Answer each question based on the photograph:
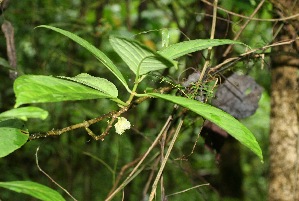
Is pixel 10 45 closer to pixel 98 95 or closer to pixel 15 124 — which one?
pixel 15 124

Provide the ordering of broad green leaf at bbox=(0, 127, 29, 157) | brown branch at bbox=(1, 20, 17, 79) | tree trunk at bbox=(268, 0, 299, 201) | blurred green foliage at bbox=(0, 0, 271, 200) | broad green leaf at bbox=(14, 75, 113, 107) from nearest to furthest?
broad green leaf at bbox=(14, 75, 113, 107) < broad green leaf at bbox=(0, 127, 29, 157) < brown branch at bbox=(1, 20, 17, 79) < tree trunk at bbox=(268, 0, 299, 201) < blurred green foliage at bbox=(0, 0, 271, 200)

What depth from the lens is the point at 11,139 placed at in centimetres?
76

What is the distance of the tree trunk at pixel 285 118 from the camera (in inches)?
58.5

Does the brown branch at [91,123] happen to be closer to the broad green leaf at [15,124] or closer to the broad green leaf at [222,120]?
the broad green leaf at [15,124]

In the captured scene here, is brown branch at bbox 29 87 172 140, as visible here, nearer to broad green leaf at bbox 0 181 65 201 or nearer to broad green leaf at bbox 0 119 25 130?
broad green leaf at bbox 0 119 25 130

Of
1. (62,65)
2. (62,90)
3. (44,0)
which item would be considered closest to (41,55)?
(62,65)

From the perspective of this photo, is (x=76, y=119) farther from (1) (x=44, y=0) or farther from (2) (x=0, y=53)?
(1) (x=44, y=0)

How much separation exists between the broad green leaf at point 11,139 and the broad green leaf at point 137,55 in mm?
224

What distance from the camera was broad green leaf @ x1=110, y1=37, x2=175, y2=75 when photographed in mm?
683

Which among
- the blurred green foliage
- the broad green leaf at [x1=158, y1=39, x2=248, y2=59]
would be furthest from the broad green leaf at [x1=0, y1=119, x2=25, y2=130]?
the blurred green foliage

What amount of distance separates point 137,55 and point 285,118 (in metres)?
0.94

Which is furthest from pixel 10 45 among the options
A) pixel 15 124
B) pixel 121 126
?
pixel 121 126

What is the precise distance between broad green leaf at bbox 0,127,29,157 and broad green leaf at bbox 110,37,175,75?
22 centimetres

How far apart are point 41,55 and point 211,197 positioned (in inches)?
79.6
